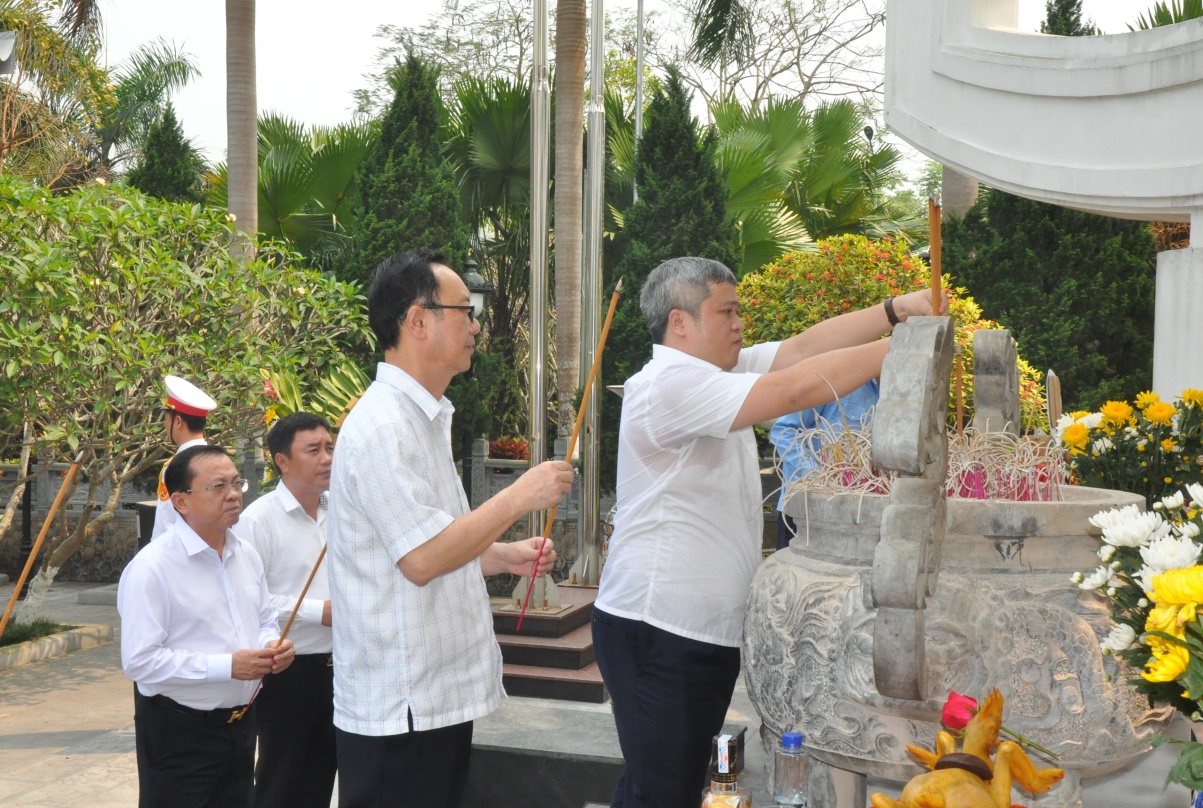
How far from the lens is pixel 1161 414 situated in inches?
151

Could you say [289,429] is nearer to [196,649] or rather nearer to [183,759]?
[196,649]

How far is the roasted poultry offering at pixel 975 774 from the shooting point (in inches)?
51.4

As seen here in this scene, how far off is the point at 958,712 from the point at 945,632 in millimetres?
272

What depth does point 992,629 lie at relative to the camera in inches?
68.8

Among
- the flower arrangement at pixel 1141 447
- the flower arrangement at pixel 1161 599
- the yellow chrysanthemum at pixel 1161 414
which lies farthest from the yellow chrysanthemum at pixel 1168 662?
the yellow chrysanthemum at pixel 1161 414

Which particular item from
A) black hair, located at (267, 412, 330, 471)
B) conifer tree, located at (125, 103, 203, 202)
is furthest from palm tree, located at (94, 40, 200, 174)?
black hair, located at (267, 412, 330, 471)

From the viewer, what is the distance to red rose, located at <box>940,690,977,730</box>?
57.7 inches

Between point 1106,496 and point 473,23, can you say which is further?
point 473,23

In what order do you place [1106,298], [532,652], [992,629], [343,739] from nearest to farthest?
[992,629] → [343,739] → [532,652] → [1106,298]

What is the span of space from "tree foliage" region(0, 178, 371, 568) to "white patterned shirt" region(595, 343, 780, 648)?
5.25 m

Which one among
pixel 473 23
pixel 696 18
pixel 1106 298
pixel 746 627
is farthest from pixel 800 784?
pixel 473 23

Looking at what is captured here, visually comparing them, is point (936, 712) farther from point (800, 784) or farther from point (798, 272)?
point (798, 272)

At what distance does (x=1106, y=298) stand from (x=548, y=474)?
363 inches

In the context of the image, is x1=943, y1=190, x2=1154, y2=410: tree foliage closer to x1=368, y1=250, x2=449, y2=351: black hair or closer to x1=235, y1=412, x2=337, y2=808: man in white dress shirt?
x1=235, y1=412, x2=337, y2=808: man in white dress shirt
